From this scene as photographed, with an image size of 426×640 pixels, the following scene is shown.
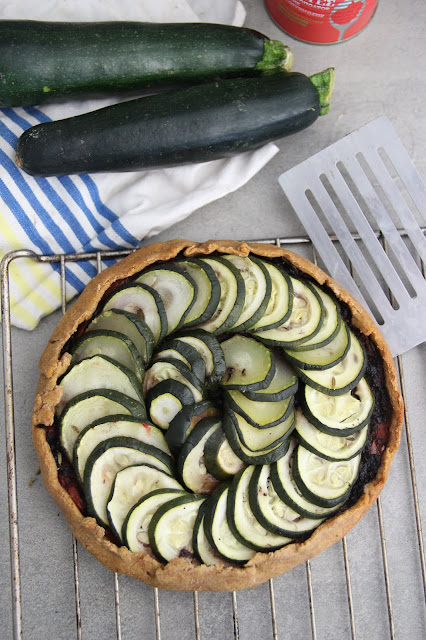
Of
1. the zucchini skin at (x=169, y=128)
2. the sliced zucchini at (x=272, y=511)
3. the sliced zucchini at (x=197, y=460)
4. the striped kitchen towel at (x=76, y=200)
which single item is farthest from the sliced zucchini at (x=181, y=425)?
the zucchini skin at (x=169, y=128)

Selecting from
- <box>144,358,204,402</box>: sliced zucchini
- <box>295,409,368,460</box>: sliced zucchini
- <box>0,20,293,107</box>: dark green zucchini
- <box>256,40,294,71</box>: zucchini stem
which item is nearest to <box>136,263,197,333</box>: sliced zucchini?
<box>144,358,204,402</box>: sliced zucchini

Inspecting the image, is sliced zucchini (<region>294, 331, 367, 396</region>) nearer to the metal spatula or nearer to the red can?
the metal spatula

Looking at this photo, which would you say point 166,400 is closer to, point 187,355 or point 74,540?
point 187,355

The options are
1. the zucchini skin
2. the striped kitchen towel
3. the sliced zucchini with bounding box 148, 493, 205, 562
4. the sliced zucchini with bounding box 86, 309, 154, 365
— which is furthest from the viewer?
the striped kitchen towel

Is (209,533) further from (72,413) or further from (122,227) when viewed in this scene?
(122,227)

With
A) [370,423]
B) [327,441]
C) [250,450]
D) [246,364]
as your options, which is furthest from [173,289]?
[370,423]

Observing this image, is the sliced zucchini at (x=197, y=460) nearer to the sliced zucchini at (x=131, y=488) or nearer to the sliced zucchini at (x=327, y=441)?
the sliced zucchini at (x=131, y=488)
